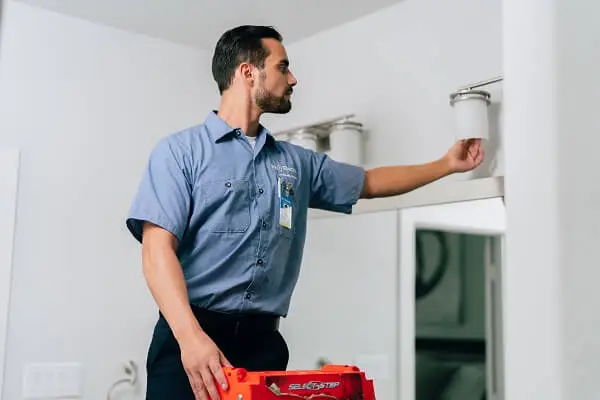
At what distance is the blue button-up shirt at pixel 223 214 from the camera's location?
1371mm

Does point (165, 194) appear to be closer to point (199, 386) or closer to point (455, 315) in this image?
point (199, 386)

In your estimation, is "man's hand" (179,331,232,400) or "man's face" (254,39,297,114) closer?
"man's hand" (179,331,232,400)

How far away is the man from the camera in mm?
1340
